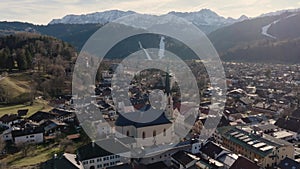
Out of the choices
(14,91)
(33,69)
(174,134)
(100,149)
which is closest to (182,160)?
(174,134)

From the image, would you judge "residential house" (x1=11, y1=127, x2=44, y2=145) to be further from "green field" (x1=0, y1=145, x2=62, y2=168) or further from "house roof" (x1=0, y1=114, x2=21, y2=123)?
"house roof" (x1=0, y1=114, x2=21, y2=123)

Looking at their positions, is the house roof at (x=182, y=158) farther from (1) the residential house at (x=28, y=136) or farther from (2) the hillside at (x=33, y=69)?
(2) the hillside at (x=33, y=69)

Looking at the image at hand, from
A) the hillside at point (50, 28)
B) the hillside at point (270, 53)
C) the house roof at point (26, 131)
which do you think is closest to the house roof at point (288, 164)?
the house roof at point (26, 131)

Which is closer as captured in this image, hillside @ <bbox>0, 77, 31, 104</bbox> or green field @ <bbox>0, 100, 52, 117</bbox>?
green field @ <bbox>0, 100, 52, 117</bbox>

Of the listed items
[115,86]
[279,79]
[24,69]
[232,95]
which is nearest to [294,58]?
[279,79]

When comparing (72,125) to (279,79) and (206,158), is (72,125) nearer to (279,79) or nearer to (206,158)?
(206,158)

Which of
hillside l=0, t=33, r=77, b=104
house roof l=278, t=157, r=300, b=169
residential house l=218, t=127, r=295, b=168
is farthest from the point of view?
hillside l=0, t=33, r=77, b=104

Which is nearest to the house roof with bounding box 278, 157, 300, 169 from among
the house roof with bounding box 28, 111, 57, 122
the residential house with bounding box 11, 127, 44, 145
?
the residential house with bounding box 11, 127, 44, 145
